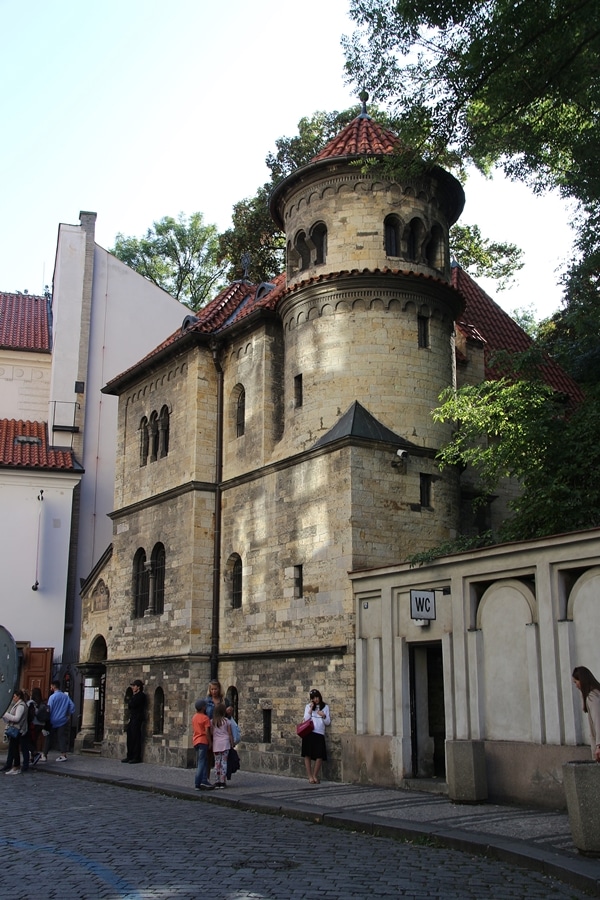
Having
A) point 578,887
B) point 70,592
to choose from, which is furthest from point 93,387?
point 578,887

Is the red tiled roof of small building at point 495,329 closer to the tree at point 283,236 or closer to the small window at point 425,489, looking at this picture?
the tree at point 283,236

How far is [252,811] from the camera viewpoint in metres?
13.5

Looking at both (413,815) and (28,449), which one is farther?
(28,449)

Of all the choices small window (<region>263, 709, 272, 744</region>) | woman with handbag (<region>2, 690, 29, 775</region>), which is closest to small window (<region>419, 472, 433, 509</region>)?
small window (<region>263, 709, 272, 744</region>)

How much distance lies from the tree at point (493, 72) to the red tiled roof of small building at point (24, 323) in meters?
24.8

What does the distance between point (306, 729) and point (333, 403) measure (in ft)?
22.4

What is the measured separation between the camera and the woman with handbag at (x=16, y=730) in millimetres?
19656

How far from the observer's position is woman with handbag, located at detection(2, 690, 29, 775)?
1966cm

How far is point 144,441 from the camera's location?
87.7 feet

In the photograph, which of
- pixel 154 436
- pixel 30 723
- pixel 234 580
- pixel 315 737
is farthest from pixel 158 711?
pixel 315 737

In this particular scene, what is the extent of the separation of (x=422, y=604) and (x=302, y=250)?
975 cm

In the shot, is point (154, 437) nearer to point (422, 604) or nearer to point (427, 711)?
point (427, 711)

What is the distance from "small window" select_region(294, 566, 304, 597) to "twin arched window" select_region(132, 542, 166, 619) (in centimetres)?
539

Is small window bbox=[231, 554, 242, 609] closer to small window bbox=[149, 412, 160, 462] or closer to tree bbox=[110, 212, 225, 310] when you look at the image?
small window bbox=[149, 412, 160, 462]
